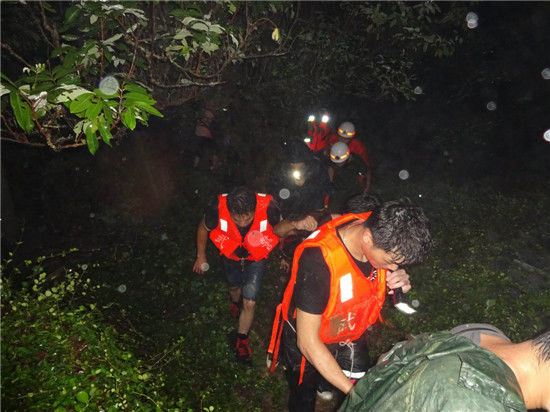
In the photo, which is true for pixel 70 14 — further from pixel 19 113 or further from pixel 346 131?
pixel 346 131

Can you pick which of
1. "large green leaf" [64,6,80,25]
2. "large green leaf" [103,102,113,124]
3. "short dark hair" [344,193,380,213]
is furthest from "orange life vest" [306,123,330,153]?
"large green leaf" [103,102,113,124]

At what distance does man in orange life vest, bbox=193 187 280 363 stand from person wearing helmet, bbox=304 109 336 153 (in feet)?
9.12

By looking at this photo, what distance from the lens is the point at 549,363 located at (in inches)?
61.1

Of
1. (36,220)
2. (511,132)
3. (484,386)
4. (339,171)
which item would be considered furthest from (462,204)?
(36,220)

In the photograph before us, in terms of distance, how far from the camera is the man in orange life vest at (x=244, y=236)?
3.65 m

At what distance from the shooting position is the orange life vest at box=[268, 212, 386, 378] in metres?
2.29

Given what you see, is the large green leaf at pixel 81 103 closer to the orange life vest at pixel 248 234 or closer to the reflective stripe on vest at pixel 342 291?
the reflective stripe on vest at pixel 342 291

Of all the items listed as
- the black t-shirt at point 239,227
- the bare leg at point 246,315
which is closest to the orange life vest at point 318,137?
the black t-shirt at point 239,227

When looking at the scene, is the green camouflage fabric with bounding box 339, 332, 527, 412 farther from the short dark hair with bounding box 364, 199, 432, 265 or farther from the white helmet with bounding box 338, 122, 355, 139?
the white helmet with bounding box 338, 122, 355, 139

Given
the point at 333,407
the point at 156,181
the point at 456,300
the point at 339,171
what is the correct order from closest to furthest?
1. the point at 333,407
2. the point at 456,300
3. the point at 156,181
4. the point at 339,171

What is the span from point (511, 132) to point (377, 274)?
12337 mm

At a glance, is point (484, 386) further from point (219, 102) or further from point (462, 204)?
point (462, 204)

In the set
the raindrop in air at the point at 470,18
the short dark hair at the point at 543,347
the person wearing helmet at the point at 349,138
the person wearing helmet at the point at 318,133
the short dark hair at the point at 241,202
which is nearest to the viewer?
the short dark hair at the point at 543,347

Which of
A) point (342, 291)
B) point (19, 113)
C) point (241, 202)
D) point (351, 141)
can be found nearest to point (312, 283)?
point (342, 291)
